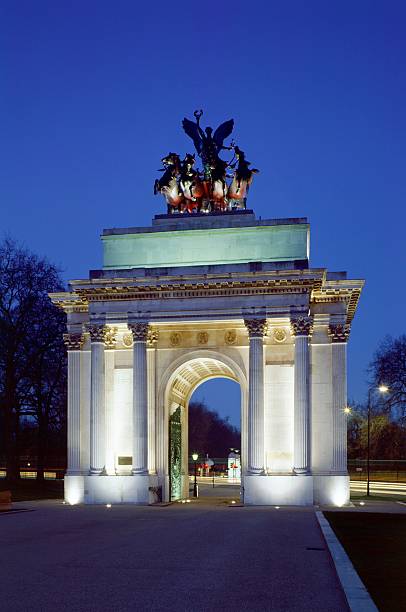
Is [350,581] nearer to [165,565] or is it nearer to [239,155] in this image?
[165,565]

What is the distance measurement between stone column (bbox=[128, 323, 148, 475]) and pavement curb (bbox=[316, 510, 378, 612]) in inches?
861

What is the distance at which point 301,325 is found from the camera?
147 feet

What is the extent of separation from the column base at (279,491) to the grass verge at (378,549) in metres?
6.27

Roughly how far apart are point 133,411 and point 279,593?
102ft

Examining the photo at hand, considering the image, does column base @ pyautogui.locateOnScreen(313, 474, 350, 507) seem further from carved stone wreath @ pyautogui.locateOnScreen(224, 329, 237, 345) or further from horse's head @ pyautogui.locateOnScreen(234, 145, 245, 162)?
horse's head @ pyautogui.locateOnScreen(234, 145, 245, 162)

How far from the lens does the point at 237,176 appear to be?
161ft

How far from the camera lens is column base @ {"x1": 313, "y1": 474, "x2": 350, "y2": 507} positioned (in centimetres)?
4506

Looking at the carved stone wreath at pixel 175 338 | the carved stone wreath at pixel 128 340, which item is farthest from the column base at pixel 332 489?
the carved stone wreath at pixel 128 340

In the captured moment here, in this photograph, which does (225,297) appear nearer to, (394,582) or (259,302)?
(259,302)

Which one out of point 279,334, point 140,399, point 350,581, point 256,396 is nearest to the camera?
point 350,581

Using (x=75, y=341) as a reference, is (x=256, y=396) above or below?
below

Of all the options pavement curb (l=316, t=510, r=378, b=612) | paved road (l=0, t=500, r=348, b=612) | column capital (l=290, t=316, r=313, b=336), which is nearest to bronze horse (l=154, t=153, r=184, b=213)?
column capital (l=290, t=316, r=313, b=336)

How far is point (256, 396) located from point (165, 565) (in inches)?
1024

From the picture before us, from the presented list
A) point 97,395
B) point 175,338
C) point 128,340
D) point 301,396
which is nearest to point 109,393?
point 97,395
